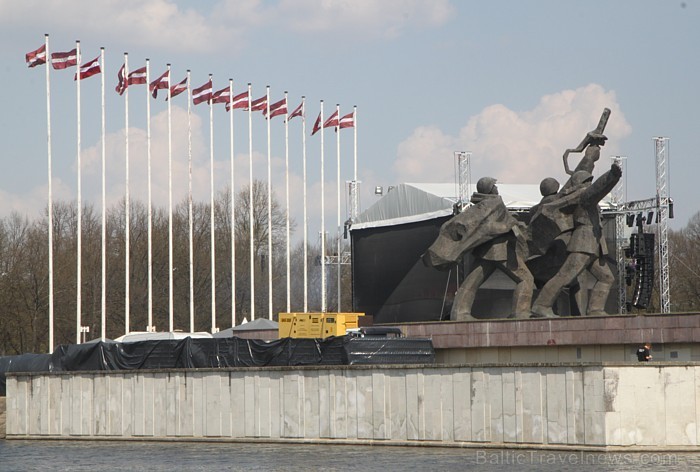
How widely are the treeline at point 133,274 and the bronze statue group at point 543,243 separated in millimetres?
39646

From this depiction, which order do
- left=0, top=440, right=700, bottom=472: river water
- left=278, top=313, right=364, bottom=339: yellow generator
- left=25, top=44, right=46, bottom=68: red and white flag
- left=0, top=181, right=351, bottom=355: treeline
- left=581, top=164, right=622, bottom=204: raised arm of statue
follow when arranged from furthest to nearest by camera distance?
left=0, top=181, right=351, bottom=355: treeline → left=25, top=44, right=46, bottom=68: red and white flag → left=278, top=313, right=364, bottom=339: yellow generator → left=581, top=164, right=622, bottom=204: raised arm of statue → left=0, top=440, right=700, bottom=472: river water

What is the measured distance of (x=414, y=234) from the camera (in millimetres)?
57312

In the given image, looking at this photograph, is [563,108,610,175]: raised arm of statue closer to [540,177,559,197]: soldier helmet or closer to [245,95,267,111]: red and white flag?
[540,177,559,197]: soldier helmet

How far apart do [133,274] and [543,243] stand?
4964cm

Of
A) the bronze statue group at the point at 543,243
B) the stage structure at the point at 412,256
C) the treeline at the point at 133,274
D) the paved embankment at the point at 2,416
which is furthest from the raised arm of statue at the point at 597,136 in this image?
the treeline at the point at 133,274

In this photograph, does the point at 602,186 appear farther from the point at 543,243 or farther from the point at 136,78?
the point at 136,78

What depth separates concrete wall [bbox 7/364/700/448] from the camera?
27.9 metres

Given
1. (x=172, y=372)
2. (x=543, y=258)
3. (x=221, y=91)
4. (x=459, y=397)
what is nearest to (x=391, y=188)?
(x=221, y=91)

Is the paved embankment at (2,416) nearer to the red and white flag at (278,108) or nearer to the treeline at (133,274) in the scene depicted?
the red and white flag at (278,108)

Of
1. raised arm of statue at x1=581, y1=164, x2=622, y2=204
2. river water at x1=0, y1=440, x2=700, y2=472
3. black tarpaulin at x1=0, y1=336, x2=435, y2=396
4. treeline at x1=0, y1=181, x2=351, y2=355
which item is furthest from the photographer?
treeline at x1=0, y1=181, x2=351, y2=355

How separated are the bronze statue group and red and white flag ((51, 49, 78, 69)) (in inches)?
763

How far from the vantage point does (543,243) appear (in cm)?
3853

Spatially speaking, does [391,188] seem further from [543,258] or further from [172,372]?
[172,372]

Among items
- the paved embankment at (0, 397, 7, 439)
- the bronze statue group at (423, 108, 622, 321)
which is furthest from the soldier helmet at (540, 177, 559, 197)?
the paved embankment at (0, 397, 7, 439)
